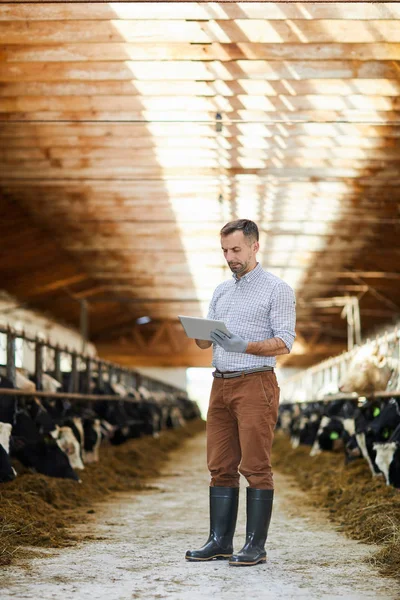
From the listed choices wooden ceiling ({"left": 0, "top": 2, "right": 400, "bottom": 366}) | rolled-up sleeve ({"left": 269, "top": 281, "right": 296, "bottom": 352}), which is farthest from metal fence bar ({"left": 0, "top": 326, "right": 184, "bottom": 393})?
rolled-up sleeve ({"left": 269, "top": 281, "right": 296, "bottom": 352})

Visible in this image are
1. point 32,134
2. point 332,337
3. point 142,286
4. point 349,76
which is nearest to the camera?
point 349,76

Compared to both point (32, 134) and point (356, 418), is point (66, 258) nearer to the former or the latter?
point (32, 134)

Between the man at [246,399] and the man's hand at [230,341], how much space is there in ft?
0.47

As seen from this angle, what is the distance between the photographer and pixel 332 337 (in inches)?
1485

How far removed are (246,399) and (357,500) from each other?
2.97m

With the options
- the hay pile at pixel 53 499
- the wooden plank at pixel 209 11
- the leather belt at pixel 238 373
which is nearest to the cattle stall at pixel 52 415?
the hay pile at pixel 53 499

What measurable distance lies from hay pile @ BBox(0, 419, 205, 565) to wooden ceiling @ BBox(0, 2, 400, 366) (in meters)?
4.36

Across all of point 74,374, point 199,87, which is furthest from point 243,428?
point 74,374

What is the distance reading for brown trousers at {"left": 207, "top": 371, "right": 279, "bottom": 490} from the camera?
486 cm

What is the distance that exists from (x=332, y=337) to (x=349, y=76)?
2795cm

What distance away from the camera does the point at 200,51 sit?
9836 mm

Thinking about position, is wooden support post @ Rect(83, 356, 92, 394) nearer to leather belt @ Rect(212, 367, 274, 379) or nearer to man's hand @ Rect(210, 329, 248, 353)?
leather belt @ Rect(212, 367, 274, 379)

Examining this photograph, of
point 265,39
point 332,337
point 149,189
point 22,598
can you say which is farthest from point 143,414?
point 332,337

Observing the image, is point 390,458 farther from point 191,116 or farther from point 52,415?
point 191,116
